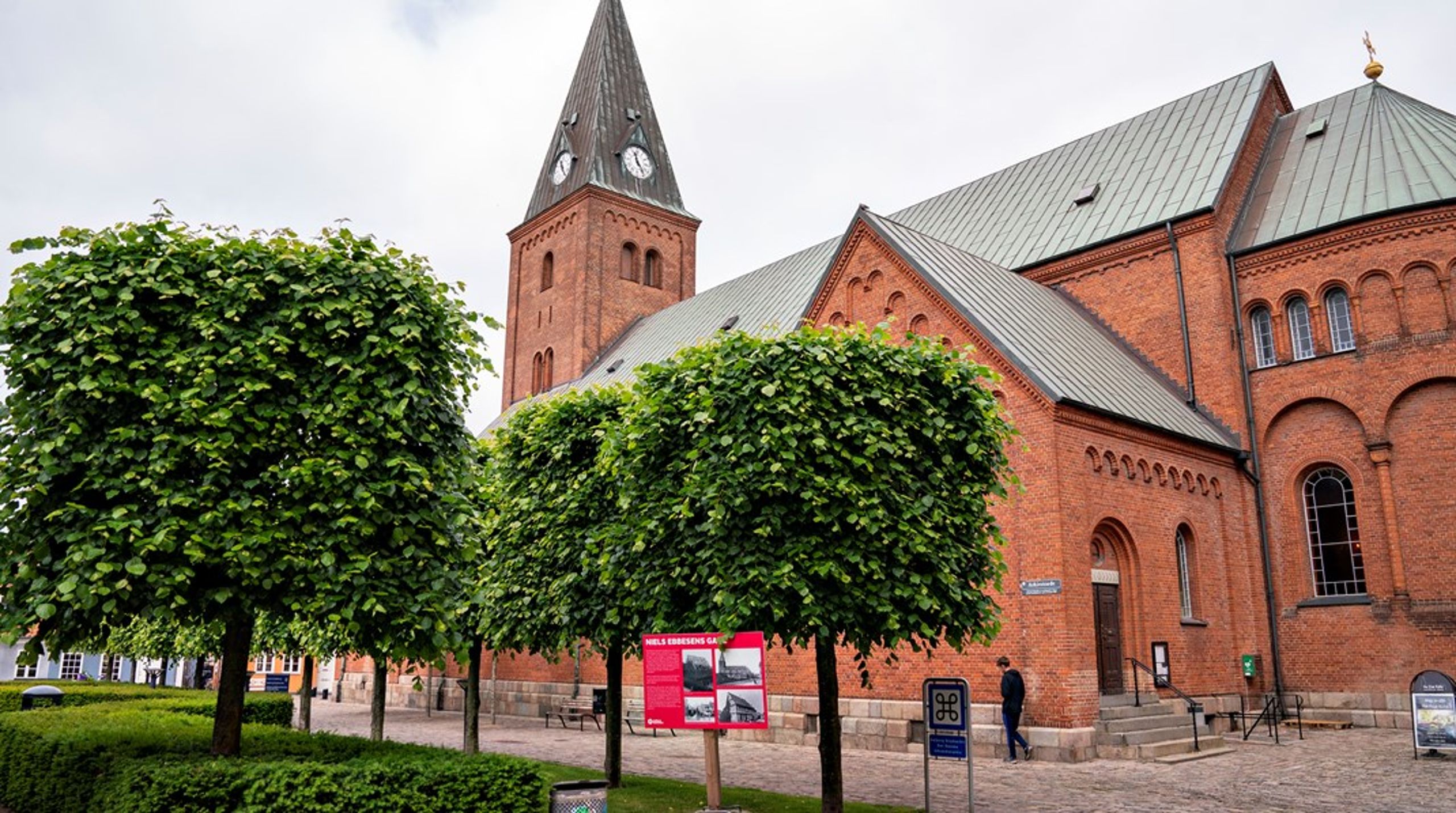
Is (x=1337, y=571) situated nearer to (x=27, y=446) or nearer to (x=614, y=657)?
(x=614, y=657)

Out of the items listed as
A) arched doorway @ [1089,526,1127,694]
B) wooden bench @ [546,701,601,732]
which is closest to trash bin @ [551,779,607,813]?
arched doorway @ [1089,526,1127,694]

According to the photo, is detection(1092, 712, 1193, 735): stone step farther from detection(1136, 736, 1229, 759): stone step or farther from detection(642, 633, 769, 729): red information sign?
detection(642, 633, 769, 729): red information sign

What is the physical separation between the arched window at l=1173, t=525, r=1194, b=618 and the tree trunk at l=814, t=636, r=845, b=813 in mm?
13600

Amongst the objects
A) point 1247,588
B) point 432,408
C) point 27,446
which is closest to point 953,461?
point 432,408

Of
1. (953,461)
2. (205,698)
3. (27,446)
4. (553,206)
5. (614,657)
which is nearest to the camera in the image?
(27,446)

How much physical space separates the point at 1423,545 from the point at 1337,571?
194 cm

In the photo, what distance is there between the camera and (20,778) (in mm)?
12633

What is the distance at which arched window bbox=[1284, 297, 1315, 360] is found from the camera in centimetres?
2578

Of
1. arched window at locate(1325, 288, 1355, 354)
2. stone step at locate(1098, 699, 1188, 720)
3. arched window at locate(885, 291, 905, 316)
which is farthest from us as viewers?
arched window at locate(1325, 288, 1355, 354)

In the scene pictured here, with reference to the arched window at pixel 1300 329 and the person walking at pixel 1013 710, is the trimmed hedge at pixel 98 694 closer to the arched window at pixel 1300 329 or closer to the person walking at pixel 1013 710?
the person walking at pixel 1013 710

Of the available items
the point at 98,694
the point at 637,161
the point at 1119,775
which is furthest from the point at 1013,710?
the point at 637,161

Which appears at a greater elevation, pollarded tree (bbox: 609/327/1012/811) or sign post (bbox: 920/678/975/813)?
pollarded tree (bbox: 609/327/1012/811)

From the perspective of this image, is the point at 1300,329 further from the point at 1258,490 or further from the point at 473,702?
the point at 473,702

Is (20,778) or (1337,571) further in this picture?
(1337,571)
